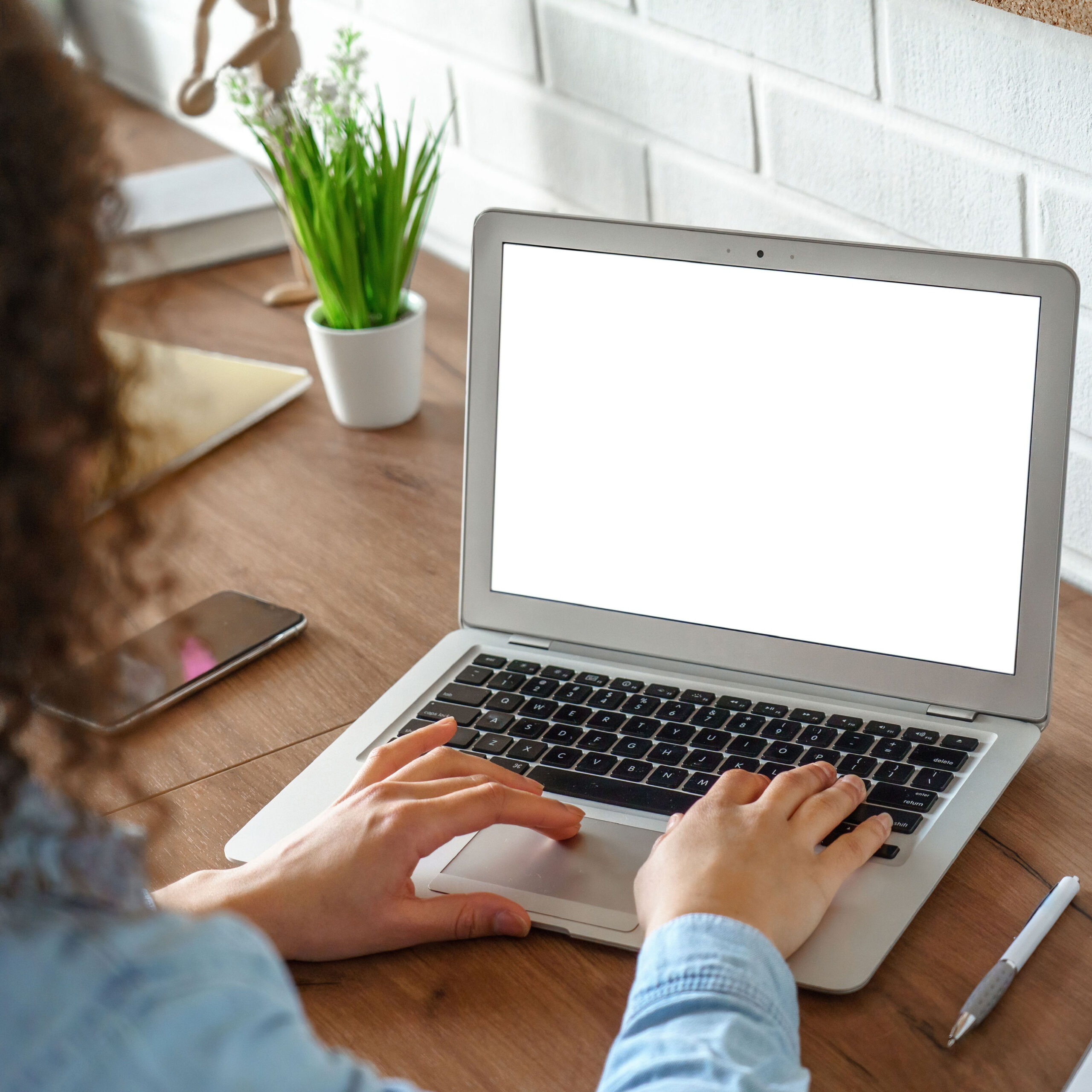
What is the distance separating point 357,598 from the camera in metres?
1.03

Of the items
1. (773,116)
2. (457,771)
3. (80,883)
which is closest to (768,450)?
(457,771)

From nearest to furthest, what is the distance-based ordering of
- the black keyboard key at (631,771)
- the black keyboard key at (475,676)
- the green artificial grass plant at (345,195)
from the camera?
the black keyboard key at (631,771) < the black keyboard key at (475,676) < the green artificial grass plant at (345,195)

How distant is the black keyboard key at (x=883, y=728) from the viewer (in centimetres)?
77

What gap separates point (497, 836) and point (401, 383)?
60cm

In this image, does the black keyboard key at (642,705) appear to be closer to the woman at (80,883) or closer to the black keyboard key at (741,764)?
the black keyboard key at (741,764)

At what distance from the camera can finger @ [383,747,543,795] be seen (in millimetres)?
755

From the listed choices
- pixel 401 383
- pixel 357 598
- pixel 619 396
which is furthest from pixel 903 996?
pixel 401 383

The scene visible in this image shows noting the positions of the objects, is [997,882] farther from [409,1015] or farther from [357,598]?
[357,598]

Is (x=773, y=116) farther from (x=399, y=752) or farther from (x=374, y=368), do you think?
(x=399, y=752)

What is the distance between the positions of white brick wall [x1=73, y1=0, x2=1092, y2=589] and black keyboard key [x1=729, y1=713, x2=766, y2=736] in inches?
12.7

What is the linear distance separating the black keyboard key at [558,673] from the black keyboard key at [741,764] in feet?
0.44

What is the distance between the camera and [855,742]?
30.1 inches

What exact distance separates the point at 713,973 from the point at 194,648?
1.69 feet

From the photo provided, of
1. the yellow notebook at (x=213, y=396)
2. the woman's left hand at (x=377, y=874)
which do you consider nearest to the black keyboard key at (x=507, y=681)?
the woman's left hand at (x=377, y=874)
